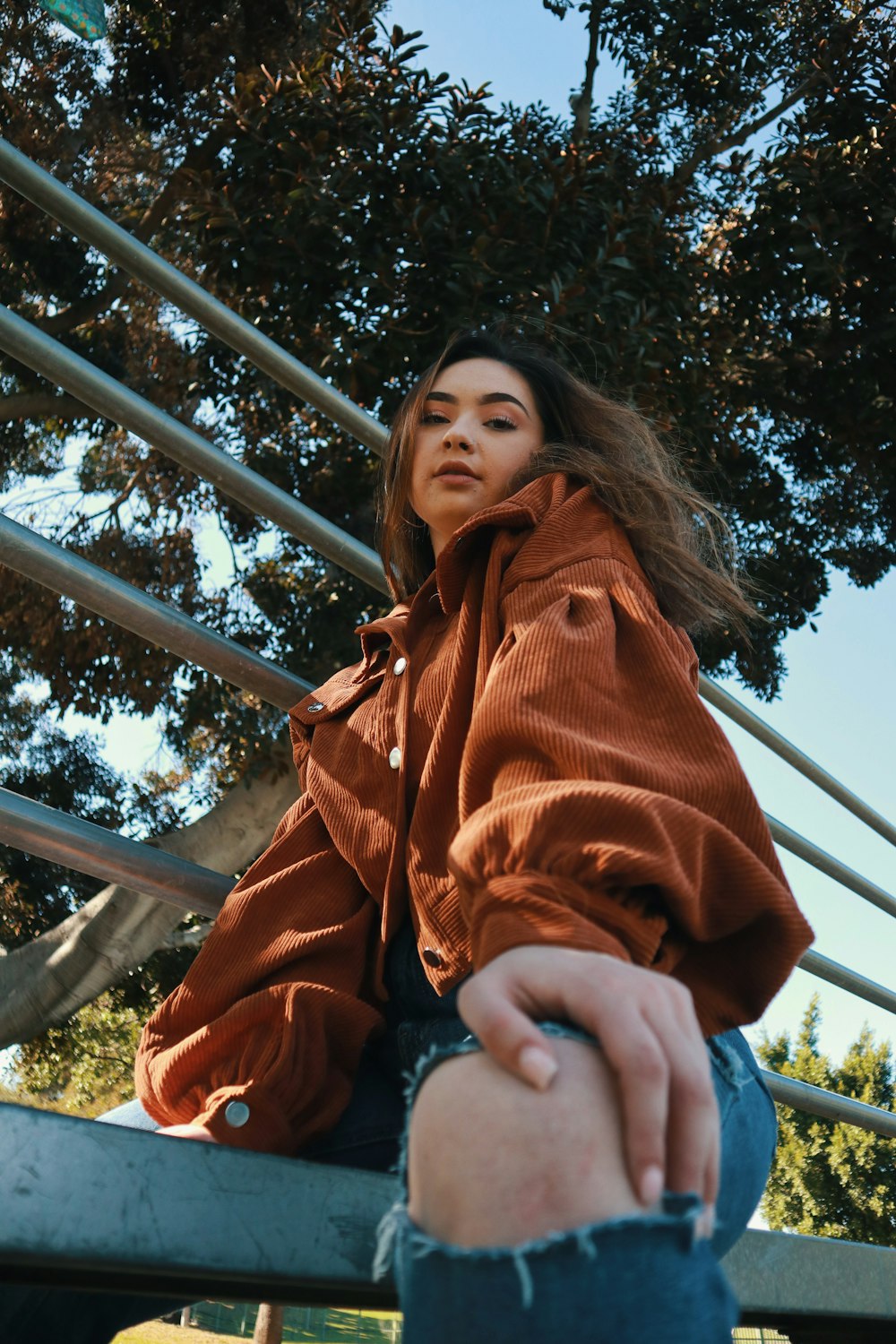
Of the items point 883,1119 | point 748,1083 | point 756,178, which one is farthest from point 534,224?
point 748,1083

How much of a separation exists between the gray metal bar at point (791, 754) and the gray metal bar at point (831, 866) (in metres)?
0.20

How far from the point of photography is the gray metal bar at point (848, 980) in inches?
81.3

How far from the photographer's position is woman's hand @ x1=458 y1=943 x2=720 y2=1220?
1.73ft

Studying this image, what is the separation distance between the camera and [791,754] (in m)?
2.23

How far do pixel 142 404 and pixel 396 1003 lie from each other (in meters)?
0.82

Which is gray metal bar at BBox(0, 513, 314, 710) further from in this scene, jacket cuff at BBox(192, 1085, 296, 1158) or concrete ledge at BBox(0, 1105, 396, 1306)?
concrete ledge at BBox(0, 1105, 396, 1306)

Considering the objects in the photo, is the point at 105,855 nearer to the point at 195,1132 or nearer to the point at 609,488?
the point at 195,1132

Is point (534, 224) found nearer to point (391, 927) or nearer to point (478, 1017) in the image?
point (391, 927)

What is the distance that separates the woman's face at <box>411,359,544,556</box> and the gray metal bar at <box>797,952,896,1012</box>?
3.60ft

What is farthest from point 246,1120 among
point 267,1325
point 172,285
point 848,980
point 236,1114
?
point 267,1325

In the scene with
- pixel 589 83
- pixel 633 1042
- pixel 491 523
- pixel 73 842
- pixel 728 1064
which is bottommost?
pixel 633 1042

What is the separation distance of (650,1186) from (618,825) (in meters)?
0.19

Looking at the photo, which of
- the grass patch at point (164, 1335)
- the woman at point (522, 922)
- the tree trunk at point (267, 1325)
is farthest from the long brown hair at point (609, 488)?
the tree trunk at point (267, 1325)

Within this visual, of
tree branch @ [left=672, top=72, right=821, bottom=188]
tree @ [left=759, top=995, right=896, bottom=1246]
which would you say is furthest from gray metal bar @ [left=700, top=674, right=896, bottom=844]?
tree @ [left=759, top=995, right=896, bottom=1246]
